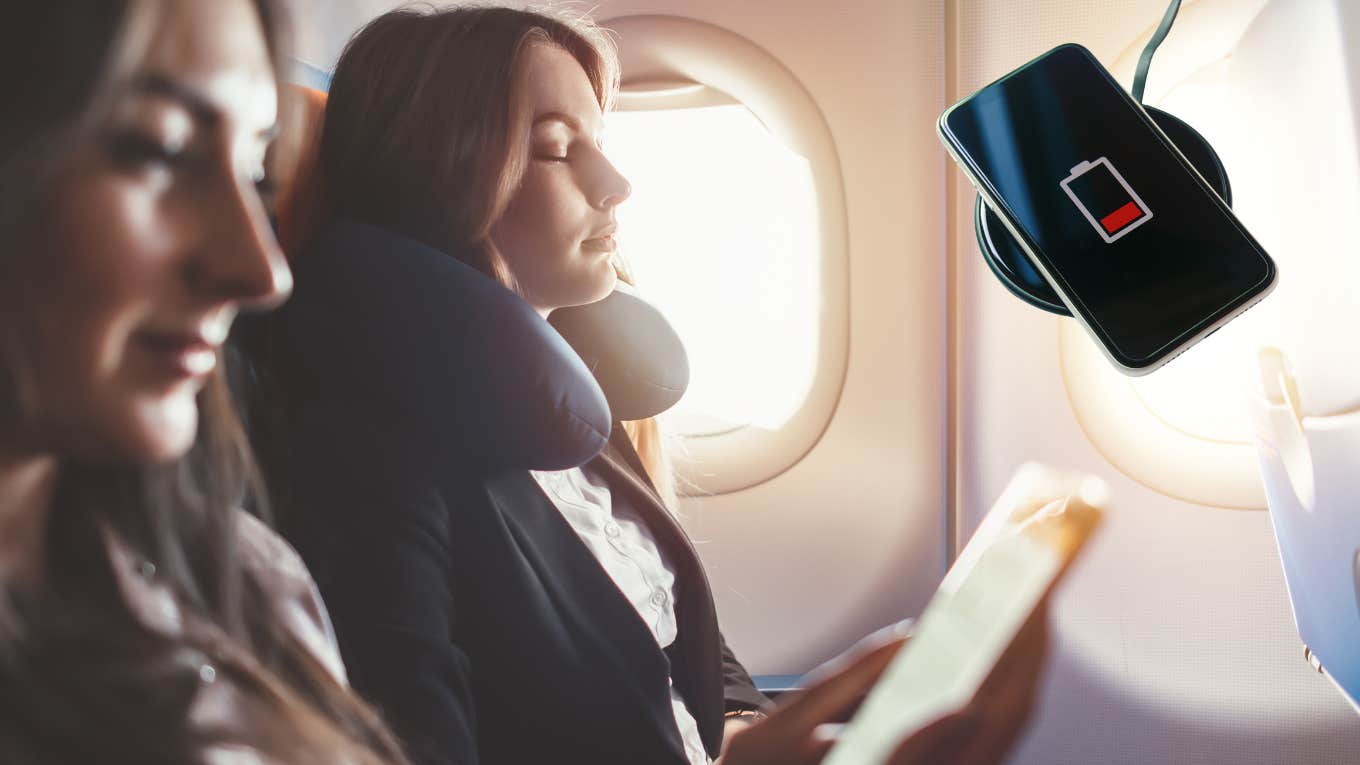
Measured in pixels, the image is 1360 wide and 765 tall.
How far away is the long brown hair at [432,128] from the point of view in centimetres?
49

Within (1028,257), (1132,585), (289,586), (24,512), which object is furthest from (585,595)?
(1132,585)

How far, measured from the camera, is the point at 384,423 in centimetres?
45

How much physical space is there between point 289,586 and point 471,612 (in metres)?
0.09

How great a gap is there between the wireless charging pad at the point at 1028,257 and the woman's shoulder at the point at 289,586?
1.79 feet

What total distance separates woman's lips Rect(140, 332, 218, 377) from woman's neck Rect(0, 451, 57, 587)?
0.05m

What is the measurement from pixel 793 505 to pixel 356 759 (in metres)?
0.45

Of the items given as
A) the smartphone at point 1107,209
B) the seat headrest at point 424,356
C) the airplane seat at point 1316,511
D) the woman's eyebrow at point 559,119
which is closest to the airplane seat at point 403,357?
the seat headrest at point 424,356

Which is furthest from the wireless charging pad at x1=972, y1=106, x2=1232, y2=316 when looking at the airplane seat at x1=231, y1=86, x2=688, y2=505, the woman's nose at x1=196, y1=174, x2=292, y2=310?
the woman's nose at x1=196, y1=174, x2=292, y2=310

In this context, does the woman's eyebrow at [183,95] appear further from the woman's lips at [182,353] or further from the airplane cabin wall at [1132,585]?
the airplane cabin wall at [1132,585]

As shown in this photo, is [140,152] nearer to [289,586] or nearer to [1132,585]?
[289,586]

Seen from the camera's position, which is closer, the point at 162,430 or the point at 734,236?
the point at 162,430

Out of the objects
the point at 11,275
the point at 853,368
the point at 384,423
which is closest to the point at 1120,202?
the point at 853,368

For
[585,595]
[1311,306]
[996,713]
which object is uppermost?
[1311,306]

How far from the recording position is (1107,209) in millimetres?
634
